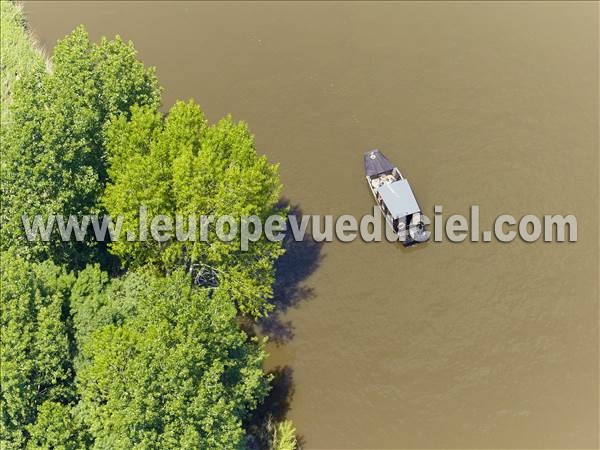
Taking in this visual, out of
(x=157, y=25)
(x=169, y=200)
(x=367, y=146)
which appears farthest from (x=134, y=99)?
(x=157, y=25)

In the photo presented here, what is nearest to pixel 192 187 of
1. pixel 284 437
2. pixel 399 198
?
pixel 284 437

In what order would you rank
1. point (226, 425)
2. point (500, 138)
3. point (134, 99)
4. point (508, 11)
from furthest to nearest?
1. point (508, 11)
2. point (500, 138)
3. point (134, 99)
4. point (226, 425)

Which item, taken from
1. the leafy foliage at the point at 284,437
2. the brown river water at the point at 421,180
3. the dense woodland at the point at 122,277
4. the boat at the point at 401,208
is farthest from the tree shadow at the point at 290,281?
the leafy foliage at the point at 284,437

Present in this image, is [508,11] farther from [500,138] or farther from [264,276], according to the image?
[264,276]

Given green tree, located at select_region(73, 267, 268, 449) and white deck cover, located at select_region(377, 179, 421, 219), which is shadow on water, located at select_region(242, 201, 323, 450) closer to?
green tree, located at select_region(73, 267, 268, 449)

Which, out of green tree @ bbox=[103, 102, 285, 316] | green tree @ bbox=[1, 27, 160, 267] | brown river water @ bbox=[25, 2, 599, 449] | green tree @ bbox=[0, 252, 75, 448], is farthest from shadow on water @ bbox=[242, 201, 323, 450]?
green tree @ bbox=[1, 27, 160, 267]

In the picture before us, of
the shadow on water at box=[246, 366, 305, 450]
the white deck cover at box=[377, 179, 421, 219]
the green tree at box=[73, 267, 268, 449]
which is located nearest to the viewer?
the green tree at box=[73, 267, 268, 449]
